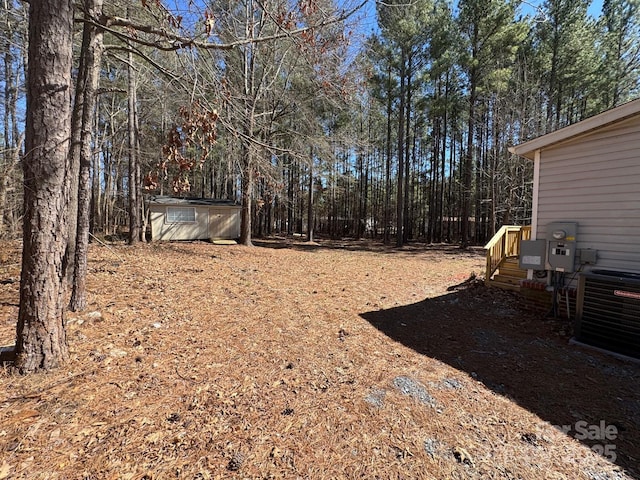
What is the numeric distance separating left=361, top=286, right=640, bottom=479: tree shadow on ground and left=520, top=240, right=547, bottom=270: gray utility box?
879 mm

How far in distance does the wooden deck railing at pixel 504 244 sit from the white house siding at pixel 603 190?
1.57 metres

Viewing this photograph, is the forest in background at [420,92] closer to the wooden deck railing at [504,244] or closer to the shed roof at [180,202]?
the shed roof at [180,202]

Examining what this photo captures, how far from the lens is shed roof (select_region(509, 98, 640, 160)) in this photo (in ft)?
14.1

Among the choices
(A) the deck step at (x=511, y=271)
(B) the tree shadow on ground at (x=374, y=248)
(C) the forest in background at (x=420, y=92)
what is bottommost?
(B) the tree shadow on ground at (x=374, y=248)

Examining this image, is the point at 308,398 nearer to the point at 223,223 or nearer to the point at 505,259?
the point at 505,259

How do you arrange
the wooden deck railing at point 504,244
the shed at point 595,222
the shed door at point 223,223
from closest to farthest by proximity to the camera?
1. the shed at point 595,222
2. the wooden deck railing at point 504,244
3. the shed door at point 223,223

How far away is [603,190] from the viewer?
4.73 m

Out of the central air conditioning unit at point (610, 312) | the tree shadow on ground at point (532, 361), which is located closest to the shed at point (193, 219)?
the tree shadow on ground at point (532, 361)

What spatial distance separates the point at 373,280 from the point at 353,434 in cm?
597

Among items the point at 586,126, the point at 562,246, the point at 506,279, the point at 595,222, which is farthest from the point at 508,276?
the point at 586,126

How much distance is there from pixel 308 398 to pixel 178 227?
15.2 m

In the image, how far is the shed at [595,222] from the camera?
3.75 m

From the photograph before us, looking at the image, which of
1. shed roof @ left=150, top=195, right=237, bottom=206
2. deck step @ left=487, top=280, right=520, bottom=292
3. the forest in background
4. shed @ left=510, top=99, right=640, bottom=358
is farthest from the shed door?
shed @ left=510, top=99, right=640, bottom=358

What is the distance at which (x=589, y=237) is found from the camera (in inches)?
193
